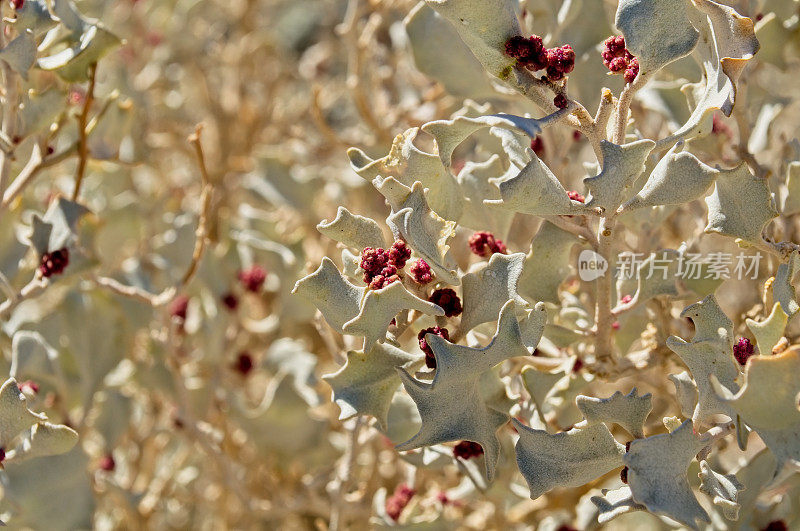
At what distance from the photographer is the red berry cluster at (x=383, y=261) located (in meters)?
0.59

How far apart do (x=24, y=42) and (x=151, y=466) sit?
850 mm

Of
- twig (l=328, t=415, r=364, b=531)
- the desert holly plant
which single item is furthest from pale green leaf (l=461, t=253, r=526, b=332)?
twig (l=328, t=415, r=364, b=531)

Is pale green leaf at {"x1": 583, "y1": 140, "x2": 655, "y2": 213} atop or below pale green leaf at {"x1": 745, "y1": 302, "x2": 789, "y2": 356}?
atop

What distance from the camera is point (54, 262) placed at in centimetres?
83

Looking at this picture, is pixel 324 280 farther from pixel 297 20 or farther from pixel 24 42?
pixel 297 20

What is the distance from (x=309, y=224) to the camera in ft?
4.58

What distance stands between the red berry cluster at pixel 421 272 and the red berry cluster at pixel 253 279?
58 centimetres

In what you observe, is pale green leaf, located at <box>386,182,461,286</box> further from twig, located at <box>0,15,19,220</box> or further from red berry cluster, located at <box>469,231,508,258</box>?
twig, located at <box>0,15,19,220</box>

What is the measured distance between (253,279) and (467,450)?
52 cm

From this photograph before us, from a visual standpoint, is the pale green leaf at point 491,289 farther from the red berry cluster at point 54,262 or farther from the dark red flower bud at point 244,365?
the dark red flower bud at point 244,365

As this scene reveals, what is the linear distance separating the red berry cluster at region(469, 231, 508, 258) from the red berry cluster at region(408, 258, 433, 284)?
112mm

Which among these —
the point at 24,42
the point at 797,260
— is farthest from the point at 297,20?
the point at 797,260

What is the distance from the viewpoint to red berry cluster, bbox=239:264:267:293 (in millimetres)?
1156

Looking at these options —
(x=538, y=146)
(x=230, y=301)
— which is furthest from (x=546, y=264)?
(x=230, y=301)
